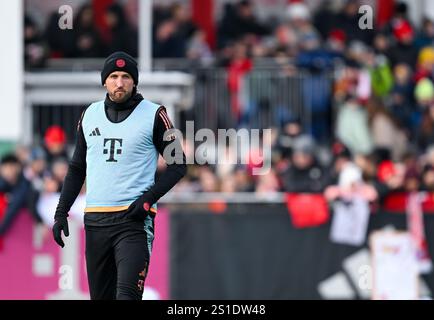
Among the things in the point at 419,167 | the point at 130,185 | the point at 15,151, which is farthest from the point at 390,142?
the point at 130,185

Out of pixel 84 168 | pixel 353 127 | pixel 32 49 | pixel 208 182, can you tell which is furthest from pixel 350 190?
pixel 84 168

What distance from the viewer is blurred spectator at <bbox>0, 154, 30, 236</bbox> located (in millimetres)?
16406

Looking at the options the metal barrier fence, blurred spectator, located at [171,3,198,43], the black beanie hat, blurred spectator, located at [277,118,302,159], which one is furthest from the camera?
blurred spectator, located at [171,3,198,43]

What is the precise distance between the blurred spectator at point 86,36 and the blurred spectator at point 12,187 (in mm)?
4527

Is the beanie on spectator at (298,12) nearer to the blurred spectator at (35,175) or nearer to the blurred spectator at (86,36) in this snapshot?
the blurred spectator at (86,36)

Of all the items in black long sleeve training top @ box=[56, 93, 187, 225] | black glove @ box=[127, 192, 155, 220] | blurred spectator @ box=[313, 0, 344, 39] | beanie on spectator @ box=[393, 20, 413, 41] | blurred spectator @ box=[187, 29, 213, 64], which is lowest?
black glove @ box=[127, 192, 155, 220]

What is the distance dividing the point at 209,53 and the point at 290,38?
1.23 meters

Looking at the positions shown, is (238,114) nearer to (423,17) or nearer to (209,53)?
(209,53)

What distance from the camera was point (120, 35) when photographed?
21.2 m

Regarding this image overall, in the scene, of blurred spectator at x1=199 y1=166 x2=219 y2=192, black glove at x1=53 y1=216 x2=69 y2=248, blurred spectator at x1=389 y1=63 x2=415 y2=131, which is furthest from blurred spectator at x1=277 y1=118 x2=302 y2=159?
black glove at x1=53 y1=216 x2=69 y2=248

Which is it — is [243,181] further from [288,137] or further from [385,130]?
[385,130]

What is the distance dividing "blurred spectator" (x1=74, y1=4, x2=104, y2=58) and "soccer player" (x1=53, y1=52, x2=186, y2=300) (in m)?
11.0

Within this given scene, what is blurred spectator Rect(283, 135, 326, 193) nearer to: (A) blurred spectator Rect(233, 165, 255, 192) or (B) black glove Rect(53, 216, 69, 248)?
(A) blurred spectator Rect(233, 165, 255, 192)
